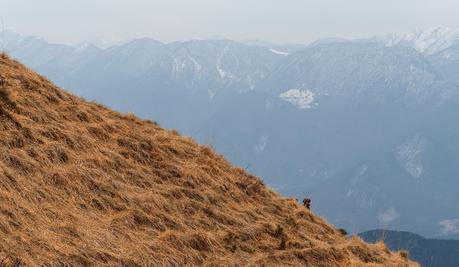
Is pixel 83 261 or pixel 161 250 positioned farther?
pixel 161 250

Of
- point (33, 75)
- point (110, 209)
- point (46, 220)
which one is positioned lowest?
point (46, 220)

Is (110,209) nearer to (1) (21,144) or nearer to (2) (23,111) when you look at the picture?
(1) (21,144)

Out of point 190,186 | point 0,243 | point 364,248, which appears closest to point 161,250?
point 0,243

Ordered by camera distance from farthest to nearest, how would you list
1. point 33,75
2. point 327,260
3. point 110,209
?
point 33,75 < point 327,260 < point 110,209

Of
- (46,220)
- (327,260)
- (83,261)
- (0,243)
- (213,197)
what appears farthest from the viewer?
(213,197)

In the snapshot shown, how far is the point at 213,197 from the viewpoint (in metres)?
15.0

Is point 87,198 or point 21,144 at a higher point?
point 21,144

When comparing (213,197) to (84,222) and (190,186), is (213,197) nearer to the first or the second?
(190,186)

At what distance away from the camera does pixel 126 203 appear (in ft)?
41.7

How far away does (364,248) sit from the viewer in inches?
595

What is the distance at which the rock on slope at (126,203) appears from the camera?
401 inches

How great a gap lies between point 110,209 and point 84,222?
1.25 m

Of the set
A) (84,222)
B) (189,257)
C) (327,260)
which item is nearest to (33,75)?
(84,222)

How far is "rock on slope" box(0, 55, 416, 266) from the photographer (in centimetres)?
1019
